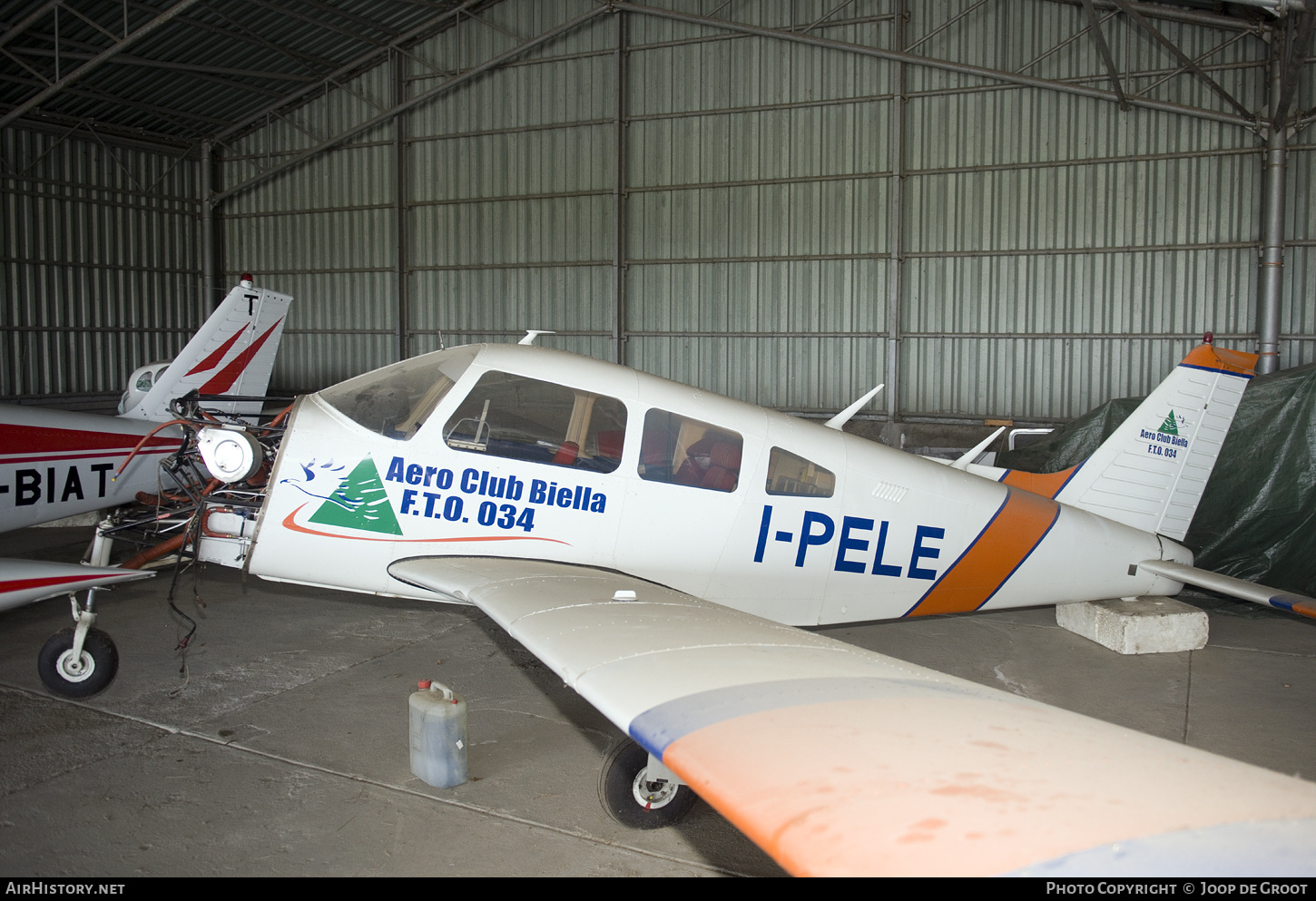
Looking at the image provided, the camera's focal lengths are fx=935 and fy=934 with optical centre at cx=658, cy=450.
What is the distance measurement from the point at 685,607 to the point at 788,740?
6.13ft

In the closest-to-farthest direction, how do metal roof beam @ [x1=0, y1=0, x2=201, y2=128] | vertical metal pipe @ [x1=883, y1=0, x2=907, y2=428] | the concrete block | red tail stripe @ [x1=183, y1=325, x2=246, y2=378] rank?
1. the concrete block
2. red tail stripe @ [x1=183, y1=325, x2=246, y2=378]
3. metal roof beam @ [x1=0, y1=0, x2=201, y2=128]
4. vertical metal pipe @ [x1=883, y1=0, x2=907, y2=428]

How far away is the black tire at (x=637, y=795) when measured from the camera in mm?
4266

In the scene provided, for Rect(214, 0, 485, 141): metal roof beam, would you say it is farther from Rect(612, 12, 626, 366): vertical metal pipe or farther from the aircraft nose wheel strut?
the aircraft nose wheel strut

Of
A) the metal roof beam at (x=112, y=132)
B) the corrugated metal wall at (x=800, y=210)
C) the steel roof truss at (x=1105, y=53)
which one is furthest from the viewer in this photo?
the metal roof beam at (x=112, y=132)

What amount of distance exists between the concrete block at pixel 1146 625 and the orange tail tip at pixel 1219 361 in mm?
1761

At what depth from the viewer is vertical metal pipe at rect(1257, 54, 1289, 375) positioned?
12992 millimetres

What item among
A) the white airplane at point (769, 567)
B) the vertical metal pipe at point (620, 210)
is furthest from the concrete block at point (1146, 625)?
the vertical metal pipe at point (620, 210)

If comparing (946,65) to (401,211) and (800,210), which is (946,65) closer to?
(800,210)

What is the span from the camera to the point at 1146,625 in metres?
6.96

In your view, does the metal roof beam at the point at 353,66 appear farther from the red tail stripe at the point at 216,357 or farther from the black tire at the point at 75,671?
the black tire at the point at 75,671

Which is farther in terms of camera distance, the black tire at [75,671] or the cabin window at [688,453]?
the black tire at [75,671]

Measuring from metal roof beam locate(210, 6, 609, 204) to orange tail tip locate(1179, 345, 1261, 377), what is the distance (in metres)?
13.8

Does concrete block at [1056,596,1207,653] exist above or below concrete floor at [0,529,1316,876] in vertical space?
above

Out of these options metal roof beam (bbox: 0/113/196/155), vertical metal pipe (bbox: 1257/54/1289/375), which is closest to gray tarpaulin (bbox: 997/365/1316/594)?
vertical metal pipe (bbox: 1257/54/1289/375)
